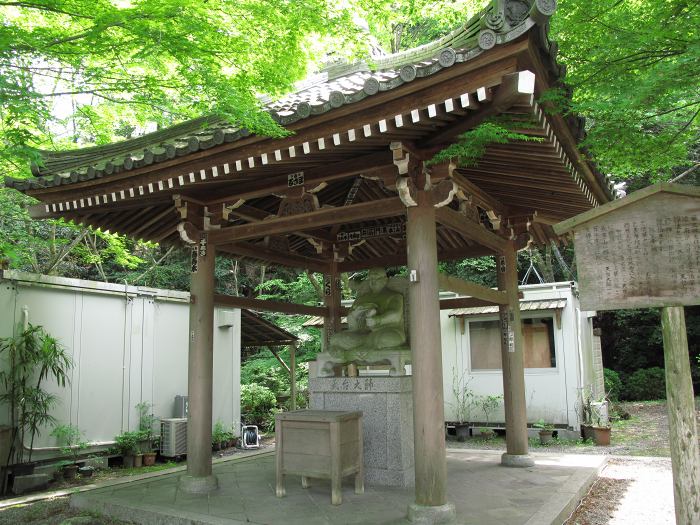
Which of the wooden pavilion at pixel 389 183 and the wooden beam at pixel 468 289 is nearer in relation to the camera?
the wooden pavilion at pixel 389 183

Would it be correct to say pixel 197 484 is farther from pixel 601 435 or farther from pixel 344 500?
pixel 601 435

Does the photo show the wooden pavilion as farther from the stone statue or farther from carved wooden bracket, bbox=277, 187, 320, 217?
the stone statue

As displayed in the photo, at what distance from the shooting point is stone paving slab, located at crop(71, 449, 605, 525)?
195 inches

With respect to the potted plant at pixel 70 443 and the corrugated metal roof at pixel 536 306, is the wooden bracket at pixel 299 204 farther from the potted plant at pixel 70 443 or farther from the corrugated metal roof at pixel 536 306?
the corrugated metal roof at pixel 536 306

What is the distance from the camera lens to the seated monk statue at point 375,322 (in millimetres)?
6566

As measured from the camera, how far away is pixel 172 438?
Answer: 927cm

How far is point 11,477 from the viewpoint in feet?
24.2

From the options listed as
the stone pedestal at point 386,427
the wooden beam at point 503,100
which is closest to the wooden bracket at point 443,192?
the wooden beam at point 503,100

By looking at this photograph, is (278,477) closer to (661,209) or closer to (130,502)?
(130,502)

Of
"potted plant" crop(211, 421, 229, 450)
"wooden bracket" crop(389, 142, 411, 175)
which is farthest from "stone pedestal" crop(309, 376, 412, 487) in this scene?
"potted plant" crop(211, 421, 229, 450)

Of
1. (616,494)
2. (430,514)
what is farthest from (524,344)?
(430,514)

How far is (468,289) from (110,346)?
6402 mm

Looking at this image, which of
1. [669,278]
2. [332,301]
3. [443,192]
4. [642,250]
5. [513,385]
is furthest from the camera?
[332,301]

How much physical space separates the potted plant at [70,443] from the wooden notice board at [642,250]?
301 inches
